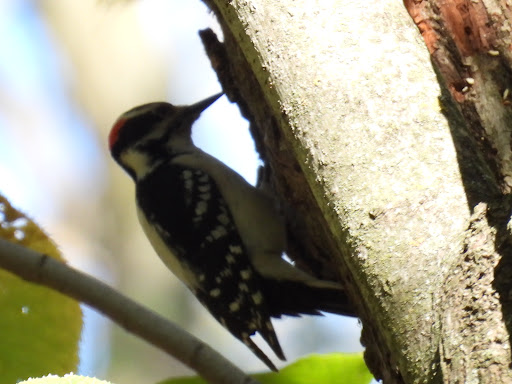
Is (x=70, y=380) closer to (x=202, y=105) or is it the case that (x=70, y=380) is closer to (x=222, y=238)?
(x=222, y=238)

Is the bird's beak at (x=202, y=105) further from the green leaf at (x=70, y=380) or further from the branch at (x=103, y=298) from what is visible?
the green leaf at (x=70, y=380)

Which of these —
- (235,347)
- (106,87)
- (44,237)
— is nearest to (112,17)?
(106,87)

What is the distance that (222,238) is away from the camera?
3.86 m

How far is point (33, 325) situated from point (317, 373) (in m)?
0.81

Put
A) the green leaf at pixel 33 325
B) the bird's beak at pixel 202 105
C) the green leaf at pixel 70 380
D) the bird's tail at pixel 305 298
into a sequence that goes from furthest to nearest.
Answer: the bird's beak at pixel 202 105
the bird's tail at pixel 305 298
the green leaf at pixel 33 325
the green leaf at pixel 70 380

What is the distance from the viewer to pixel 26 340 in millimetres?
2078

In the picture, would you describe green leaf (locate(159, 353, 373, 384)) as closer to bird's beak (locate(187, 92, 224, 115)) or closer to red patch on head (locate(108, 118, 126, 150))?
bird's beak (locate(187, 92, 224, 115))

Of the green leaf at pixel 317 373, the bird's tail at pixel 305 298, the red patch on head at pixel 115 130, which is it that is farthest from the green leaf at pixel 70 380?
the red patch on head at pixel 115 130

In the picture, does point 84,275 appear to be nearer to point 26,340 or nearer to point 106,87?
point 26,340

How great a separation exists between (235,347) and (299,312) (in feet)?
17.3

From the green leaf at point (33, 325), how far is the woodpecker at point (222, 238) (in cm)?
132

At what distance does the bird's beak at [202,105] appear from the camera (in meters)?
4.17

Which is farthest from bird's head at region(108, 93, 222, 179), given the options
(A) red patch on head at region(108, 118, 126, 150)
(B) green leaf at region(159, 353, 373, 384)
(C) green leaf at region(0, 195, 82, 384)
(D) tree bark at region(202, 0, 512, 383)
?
(D) tree bark at region(202, 0, 512, 383)

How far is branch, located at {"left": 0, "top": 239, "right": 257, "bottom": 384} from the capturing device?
223 cm
